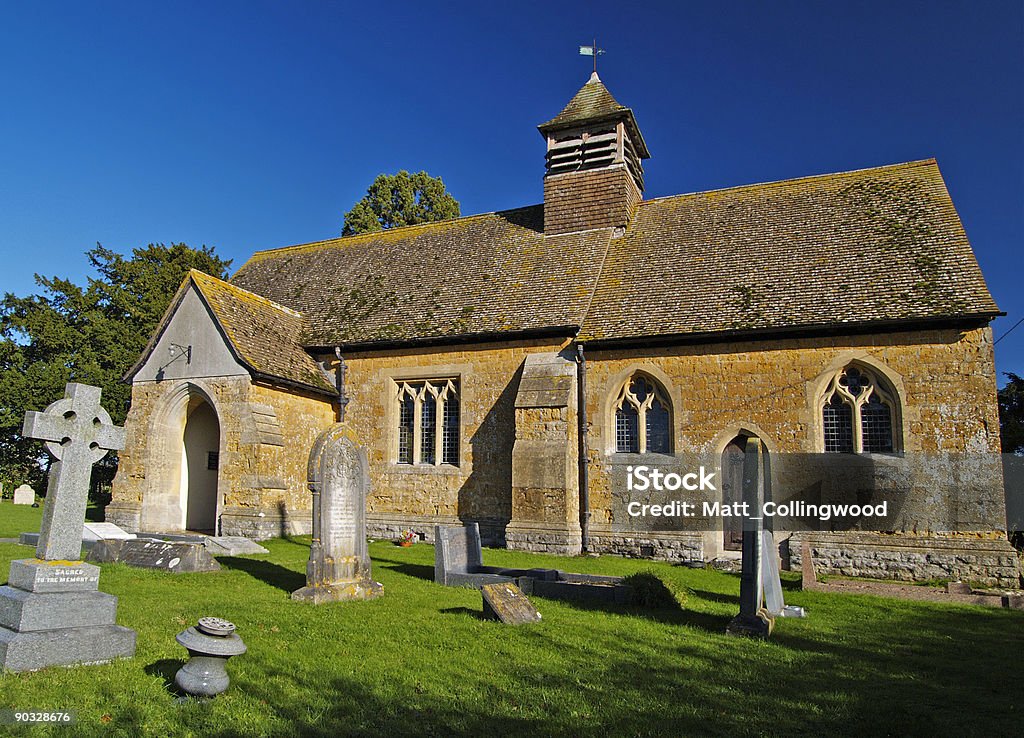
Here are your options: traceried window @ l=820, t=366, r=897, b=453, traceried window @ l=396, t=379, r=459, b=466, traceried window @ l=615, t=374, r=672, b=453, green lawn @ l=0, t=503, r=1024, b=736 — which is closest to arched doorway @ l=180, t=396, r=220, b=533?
traceried window @ l=396, t=379, r=459, b=466

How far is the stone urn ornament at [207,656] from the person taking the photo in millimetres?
5699

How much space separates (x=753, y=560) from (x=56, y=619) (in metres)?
7.49

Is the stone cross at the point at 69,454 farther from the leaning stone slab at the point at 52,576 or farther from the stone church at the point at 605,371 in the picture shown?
the stone church at the point at 605,371

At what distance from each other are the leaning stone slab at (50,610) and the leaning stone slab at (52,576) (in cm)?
6

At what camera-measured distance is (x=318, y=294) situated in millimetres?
23328

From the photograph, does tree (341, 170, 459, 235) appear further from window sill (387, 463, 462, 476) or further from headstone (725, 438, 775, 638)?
headstone (725, 438, 775, 638)

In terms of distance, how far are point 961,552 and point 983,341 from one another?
4.31 metres

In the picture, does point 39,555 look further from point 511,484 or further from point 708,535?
point 708,535

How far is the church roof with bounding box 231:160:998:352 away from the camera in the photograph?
642 inches

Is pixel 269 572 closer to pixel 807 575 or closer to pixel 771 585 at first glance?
pixel 771 585

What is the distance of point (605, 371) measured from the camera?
58.2ft

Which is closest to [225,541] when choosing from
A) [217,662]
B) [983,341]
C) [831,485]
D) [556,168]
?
[217,662]

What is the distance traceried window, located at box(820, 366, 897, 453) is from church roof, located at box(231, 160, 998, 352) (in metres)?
1.38

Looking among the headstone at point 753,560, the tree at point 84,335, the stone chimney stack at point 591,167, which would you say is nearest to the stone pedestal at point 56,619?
the headstone at point 753,560
